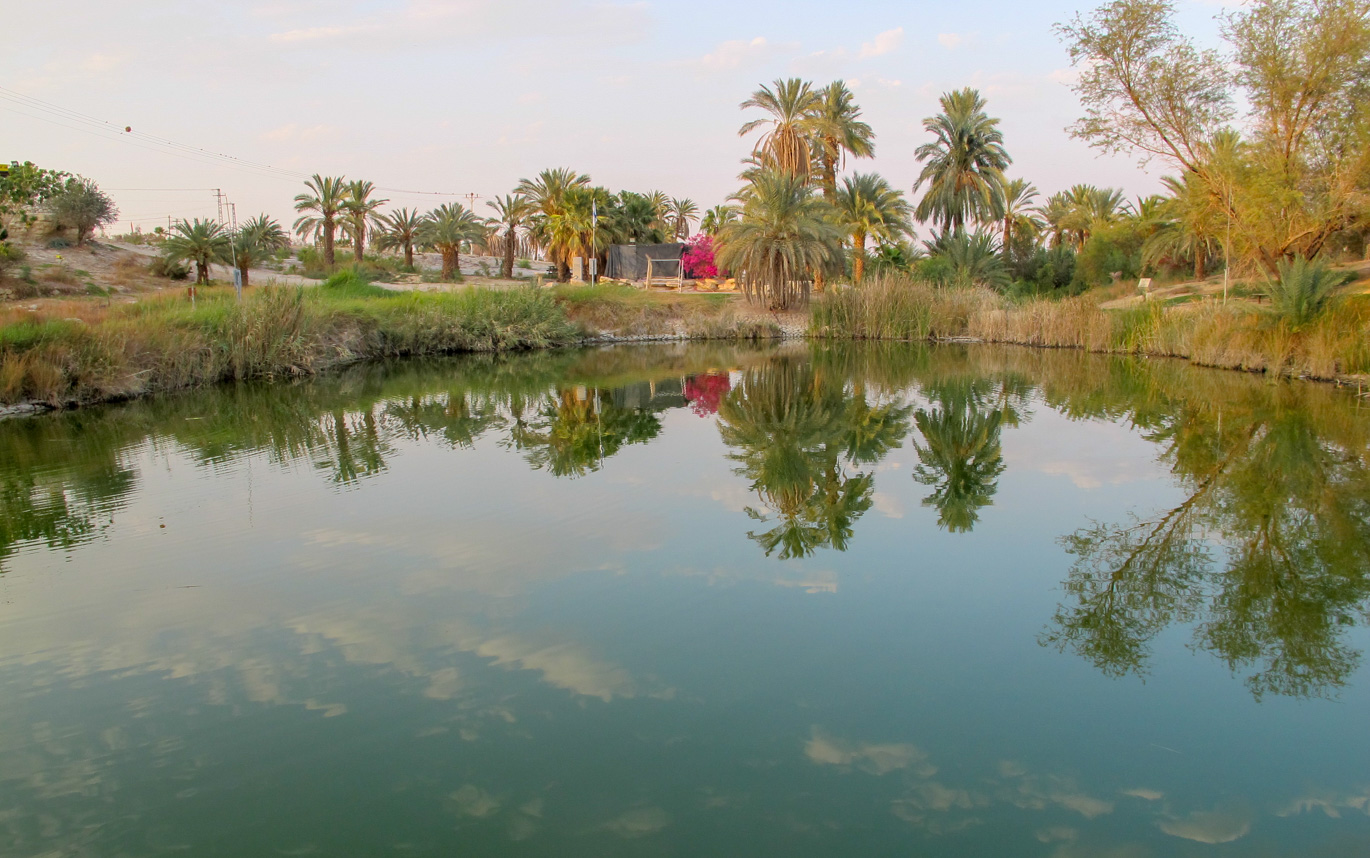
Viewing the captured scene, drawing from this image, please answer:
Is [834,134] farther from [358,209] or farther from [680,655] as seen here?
[680,655]

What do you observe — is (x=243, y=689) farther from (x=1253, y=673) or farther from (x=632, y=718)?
(x=1253, y=673)

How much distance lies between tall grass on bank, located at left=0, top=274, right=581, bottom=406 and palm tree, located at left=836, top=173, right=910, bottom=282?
1595 cm

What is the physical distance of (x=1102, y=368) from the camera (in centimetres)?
2050

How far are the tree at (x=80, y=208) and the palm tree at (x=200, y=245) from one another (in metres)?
6.31

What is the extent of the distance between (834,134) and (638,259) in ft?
40.3

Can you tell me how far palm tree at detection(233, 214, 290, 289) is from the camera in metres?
34.3

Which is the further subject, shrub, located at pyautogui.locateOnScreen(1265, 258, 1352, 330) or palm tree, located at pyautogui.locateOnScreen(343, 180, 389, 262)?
palm tree, located at pyautogui.locateOnScreen(343, 180, 389, 262)

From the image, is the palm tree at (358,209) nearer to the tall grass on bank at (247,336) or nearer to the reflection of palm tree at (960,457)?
the tall grass on bank at (247,336)

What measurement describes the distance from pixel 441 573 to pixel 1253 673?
5058 mm

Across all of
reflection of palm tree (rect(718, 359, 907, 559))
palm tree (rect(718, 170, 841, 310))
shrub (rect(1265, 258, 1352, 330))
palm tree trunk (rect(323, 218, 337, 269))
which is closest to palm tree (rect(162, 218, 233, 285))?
palm tree trunk (rect(323, 218, 337, 269))

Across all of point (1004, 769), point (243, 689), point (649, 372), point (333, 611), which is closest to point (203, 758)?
point (243, 689)

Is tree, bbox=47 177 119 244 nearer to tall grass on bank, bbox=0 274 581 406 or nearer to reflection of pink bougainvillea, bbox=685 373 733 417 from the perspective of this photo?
tall grass on bank, bbox=0 274 581 406

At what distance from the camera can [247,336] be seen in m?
19.1

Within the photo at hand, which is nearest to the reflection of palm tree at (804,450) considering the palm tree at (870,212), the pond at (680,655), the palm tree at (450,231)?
the pond at (680,655)
